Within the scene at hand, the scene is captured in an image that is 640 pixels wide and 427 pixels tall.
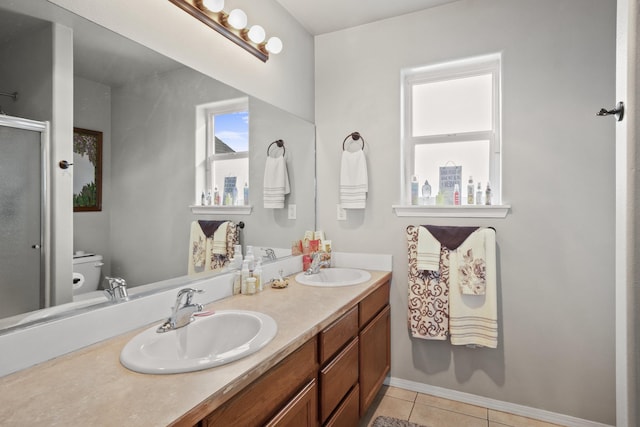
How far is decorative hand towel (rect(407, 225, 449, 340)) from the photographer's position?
2229mm

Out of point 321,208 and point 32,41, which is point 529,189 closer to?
point 321,208

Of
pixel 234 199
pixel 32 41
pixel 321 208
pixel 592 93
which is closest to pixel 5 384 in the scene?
pixel 32 41

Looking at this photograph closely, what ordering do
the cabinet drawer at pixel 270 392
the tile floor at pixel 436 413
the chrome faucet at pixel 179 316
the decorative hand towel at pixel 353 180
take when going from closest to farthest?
the cabinet drawer at pixel 270 392 → the chrome faucet at pixel 179 316 → the tile floor at pixel 436 413 → the decorative hand towel at pixel 353 180

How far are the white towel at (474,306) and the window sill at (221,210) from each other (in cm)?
131

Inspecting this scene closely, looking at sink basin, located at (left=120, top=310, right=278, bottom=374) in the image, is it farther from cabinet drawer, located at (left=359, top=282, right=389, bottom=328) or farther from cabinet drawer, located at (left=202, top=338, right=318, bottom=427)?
cabinet drawer, located at (left=359, top=282, right=389, bottom=328)

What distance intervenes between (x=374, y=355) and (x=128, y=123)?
1.80 meters

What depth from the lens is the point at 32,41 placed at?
3.40 ft

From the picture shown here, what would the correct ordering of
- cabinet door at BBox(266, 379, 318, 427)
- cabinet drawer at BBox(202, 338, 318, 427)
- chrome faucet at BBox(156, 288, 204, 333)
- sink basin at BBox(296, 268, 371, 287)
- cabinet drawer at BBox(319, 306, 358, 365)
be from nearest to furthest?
cabinet drawer at BBox(202, 338, 318, 427)
cabinet door at BBox(266, 379, 318, 427)
chrome faucet at BBox(156, 288, 204, 333)
cabinet drawer at BBox(319, 306, 358, 365)
sink basin at BBox(296, 268, 371, 287)

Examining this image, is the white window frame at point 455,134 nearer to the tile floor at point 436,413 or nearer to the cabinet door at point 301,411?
the tile floor at point 436,413

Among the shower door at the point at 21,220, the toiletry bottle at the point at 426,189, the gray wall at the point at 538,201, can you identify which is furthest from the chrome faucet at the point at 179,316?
the toiletry bottle at the point at 426,189

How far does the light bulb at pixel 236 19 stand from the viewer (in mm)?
1787

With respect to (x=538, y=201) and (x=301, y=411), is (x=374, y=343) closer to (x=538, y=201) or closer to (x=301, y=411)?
(x=301, y=411)

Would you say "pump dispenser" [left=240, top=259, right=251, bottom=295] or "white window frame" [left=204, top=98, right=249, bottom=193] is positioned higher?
"white window frame" [left=204, top=98, right=249, bottom=193]

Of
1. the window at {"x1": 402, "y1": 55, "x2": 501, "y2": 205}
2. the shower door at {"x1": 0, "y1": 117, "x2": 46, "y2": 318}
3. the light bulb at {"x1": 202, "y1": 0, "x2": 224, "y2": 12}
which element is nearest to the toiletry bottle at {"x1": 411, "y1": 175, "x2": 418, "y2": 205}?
the window at {"x1": 402, "y1": 55, "x2": 501, "y2": 205}
